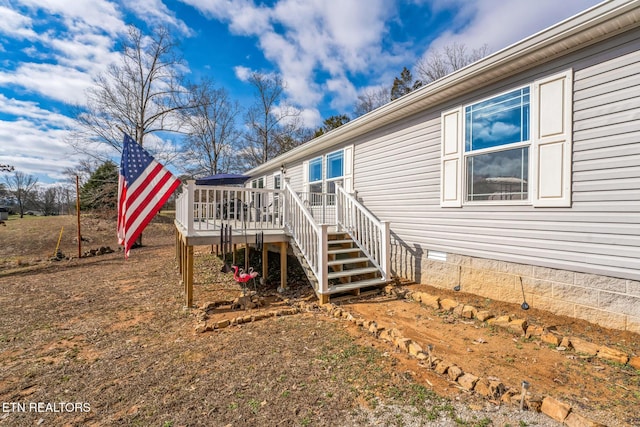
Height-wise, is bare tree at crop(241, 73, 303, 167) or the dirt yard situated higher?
bare tree at crop(241, 73, 303, 167)

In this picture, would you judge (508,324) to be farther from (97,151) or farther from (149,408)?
(97,151)

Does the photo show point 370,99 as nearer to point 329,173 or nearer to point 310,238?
point 329,173

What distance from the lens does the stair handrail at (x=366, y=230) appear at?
219 inches

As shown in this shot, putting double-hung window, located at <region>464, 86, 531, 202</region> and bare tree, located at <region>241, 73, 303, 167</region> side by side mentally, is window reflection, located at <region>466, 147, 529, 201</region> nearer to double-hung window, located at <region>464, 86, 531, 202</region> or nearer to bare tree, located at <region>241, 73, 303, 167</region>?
double-hung window, located at <region>464, 86, 531, 202</region>

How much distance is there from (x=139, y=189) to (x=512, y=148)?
5.97m

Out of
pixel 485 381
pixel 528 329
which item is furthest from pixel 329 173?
pixel 485 381

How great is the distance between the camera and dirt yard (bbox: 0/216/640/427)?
2.15m

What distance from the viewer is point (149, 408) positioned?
227 centimetres

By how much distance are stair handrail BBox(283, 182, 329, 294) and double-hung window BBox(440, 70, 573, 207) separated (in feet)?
7.74

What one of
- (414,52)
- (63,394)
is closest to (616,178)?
(63,394)

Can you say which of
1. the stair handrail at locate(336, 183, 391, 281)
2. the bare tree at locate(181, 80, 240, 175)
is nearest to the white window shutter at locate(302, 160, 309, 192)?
the stair handrail at locate(336, 183, 391, 281)

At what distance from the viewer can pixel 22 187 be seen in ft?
122

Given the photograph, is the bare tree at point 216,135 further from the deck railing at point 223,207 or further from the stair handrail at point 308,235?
the stair handrail at point 308,235

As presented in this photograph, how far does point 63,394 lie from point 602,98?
21.1 feet
